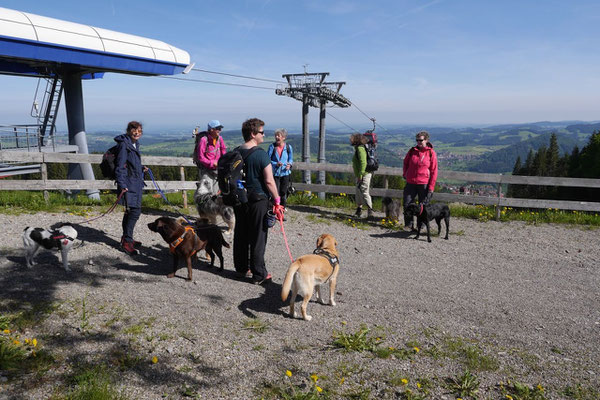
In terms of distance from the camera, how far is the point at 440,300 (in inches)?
226

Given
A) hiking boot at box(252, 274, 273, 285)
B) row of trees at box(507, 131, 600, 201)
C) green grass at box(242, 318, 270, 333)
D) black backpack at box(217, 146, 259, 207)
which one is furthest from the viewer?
row of trees at box(507, 131, 600, 201)

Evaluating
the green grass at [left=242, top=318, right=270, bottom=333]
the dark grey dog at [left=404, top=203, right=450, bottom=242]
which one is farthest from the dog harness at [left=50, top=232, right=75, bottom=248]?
the dark grey dog at [left=404, top=203, right=450, bottom=242]

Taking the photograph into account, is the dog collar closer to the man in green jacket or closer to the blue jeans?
the blue jeans

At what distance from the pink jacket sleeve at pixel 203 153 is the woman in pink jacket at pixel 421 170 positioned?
4.61 metres

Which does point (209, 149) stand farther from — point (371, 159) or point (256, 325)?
point (256, 325)

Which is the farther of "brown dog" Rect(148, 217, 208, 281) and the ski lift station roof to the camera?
the ski lift station roof

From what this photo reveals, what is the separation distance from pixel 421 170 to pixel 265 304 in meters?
5.34

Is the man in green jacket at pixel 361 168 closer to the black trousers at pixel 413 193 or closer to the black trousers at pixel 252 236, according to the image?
the black trousers at pixel 413 193

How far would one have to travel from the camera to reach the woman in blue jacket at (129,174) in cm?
600

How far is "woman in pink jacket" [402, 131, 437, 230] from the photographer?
28.2ft

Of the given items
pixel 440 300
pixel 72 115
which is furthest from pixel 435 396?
pixel 72 115

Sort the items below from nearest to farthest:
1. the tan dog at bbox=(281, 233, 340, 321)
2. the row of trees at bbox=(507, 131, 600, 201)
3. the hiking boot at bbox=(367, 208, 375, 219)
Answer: the tan dog at bbox=(281, 233, 340, 321) < the hiking boot at bbox=(367, 208, 375, 219) < the row of trees at bbox=(507, 131, 600, 201)

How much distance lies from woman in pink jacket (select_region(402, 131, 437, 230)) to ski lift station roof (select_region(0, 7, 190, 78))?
10.9m

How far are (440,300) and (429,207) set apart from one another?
3.42 m
